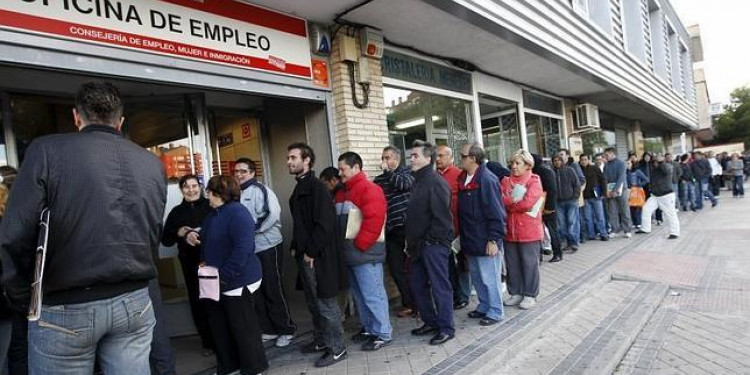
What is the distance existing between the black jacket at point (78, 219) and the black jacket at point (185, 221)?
2300 mm

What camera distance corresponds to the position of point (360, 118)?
5117 mm

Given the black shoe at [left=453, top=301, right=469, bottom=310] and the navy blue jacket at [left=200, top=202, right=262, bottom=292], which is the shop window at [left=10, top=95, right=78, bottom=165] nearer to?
the navy blue jacket at [left=200, top=202, right=262, bottom=292]

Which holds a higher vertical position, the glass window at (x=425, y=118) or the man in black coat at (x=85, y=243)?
the glass window at (x=425, y=118)

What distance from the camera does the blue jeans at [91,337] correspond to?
5.60ft

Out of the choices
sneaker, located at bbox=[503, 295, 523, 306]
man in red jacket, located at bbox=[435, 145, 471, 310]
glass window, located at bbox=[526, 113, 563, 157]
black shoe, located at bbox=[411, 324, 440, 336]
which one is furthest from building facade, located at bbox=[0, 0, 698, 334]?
sneaker, located at bbox=[503, 295, 523, 306]

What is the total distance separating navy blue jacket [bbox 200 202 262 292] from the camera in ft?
10.4

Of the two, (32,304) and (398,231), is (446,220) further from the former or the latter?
(32,304)

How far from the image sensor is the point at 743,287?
205 inches

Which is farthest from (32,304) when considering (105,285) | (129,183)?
(129,183)

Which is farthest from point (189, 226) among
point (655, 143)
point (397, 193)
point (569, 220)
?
point (655, 143)

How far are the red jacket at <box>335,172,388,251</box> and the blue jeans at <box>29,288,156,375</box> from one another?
204 cm

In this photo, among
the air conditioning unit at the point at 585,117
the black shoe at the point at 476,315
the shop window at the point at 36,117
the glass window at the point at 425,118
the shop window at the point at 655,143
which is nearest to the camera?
the shop window at the point at 36,117

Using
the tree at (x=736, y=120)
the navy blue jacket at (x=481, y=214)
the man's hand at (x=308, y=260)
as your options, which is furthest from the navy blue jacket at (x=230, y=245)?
the tree at (x=736, y=120)

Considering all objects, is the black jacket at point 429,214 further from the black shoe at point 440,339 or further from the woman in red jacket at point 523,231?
the woman in red jacket at point 523,231
